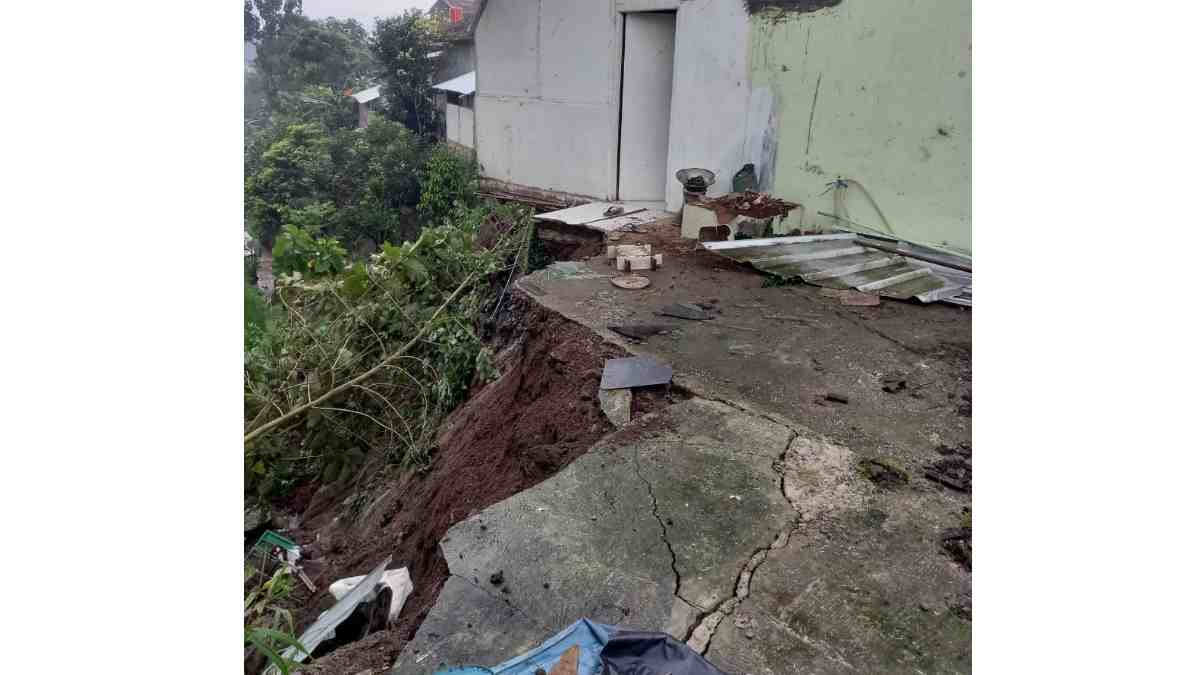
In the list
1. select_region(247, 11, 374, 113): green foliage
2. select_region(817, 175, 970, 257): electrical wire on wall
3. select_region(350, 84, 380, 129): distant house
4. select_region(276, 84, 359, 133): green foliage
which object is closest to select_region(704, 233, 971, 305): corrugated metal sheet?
select_region(817, 175, 970, 257): electrical wire on wall

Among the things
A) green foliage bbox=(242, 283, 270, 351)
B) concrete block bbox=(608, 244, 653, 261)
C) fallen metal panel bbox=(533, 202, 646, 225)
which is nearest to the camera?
green foliage bbox=(242, 283, 270, 351)

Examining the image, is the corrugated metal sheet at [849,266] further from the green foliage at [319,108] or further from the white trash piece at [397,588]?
the green foliage at [319,108]

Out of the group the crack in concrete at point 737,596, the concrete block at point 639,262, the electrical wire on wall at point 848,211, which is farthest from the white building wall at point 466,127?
the crack in concrete at point 737,596

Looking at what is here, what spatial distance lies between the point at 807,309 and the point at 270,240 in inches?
265

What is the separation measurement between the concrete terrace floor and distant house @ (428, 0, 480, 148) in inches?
274

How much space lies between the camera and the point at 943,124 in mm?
5668

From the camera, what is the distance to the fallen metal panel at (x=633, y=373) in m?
3.62

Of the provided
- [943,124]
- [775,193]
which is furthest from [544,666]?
[775,193]

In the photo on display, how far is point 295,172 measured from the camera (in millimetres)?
9766

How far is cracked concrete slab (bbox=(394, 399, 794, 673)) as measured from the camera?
2.13m

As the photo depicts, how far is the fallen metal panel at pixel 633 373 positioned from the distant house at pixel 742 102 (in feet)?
10.5

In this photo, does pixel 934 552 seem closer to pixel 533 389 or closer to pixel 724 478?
pixel 724 478

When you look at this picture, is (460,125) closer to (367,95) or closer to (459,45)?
(459,45)

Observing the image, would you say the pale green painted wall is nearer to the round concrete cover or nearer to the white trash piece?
the round concrete cover
